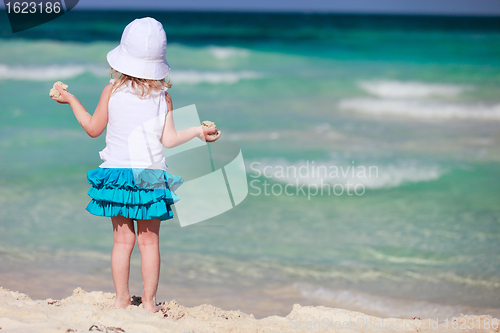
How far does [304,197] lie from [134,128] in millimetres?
3042

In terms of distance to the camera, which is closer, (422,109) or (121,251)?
(121,251)

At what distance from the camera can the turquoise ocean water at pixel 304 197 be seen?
10.0 feet

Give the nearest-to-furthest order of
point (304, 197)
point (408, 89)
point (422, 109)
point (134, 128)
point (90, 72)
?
point (134, 128), point (304, 197), point (422, 109), point (408, 89), point (90, 72)

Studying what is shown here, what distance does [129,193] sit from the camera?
2.00 metres

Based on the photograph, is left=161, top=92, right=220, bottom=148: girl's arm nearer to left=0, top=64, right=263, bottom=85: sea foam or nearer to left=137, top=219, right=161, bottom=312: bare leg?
left=137, top=219, right=161, bottom=312: bare leg

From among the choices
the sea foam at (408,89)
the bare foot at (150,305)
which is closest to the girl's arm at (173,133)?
the bare foot at (150,305)

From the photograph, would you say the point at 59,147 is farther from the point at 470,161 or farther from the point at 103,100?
the point at 470,161

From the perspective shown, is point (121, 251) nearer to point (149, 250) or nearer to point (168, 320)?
point (149, 250)

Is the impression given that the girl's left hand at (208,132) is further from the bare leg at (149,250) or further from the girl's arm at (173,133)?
the bare leg at (149,250)

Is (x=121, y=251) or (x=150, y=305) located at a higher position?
(x=121, y=251)

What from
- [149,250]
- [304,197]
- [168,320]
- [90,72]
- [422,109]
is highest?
[90,72]

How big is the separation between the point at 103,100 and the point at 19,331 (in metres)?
1.03

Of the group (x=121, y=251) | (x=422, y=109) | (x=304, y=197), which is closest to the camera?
(x=121, y=251)

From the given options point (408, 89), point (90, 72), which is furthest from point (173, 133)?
point (90, 72)
